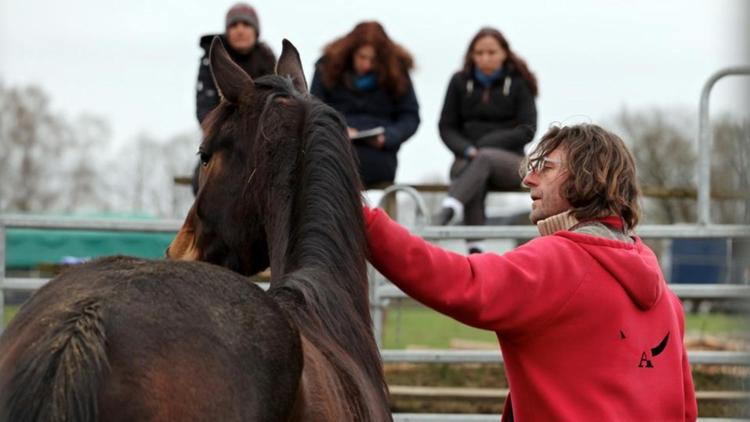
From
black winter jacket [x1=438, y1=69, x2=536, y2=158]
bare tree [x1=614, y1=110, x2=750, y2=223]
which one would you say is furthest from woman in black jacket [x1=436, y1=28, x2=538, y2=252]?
bare tree [x1=614, y1=110, x2=750, y2=223]

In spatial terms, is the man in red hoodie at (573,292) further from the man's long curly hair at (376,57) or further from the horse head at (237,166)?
the man's long curly hair at (376,57)

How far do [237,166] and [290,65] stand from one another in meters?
0.43

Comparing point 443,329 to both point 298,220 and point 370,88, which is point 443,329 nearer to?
point 370,88

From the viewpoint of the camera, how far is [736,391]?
728 centimetres

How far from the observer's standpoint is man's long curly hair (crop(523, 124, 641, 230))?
3.30 m

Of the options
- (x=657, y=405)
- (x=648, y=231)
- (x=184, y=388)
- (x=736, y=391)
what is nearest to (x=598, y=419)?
(x=657, y=405)

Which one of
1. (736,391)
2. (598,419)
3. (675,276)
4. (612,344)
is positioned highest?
(612,344)

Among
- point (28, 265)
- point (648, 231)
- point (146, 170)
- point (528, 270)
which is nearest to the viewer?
point (528, 270)

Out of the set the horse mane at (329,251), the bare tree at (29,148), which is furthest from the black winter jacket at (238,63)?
the bare tree at (29,148)

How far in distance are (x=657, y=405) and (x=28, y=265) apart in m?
19.0

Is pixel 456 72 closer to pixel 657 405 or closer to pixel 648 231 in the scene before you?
pixel 648 231

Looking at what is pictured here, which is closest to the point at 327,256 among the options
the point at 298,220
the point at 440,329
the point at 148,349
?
the point at 298,220

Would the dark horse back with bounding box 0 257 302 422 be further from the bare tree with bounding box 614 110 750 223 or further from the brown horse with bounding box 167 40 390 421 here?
the bare tree with bounding box 614 110 750 223

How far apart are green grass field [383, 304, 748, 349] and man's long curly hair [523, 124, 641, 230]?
3.09m
